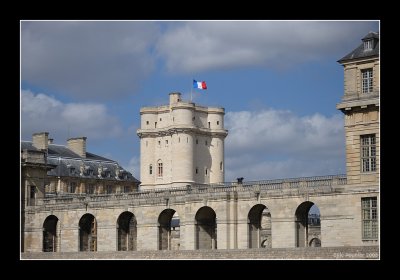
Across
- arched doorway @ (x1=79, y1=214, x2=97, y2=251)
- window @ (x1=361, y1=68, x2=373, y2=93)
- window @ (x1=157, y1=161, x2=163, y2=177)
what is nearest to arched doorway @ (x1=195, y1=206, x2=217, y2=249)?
arched doorway @ (x1=79, y1=214, x2=97, y2=251)

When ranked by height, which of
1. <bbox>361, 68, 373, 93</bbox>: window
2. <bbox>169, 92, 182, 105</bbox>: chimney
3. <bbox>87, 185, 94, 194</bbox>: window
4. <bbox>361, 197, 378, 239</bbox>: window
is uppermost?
<bbox>169, 92, 182, 105</bbox>: chimney

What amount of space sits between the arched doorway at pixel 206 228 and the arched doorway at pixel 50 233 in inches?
538

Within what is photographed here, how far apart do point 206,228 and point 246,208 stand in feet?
16.2

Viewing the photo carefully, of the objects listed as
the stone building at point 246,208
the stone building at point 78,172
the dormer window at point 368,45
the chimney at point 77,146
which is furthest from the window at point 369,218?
the chimney at point 77,146

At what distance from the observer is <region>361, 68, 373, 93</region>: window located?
4528cm

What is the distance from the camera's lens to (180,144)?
11356 centimetres

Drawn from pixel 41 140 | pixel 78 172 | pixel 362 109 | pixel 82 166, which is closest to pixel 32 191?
pixel 41 140

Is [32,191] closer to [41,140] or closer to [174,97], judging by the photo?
[41,140]

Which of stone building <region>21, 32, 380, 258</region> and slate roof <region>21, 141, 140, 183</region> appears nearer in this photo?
stone building <region>21, 32, 380, 258</region>

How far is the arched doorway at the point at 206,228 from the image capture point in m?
60.7

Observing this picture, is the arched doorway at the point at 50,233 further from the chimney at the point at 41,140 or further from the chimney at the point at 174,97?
the chimney at the point at 174,97

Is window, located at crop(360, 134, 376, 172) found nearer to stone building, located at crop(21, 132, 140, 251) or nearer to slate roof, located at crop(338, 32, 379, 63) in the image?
slate roof, located at crop(338, 32, 379, 63)

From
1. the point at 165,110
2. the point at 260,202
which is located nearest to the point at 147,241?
the point at 260,202

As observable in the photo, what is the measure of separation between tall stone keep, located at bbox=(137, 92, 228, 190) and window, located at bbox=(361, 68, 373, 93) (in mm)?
66767
